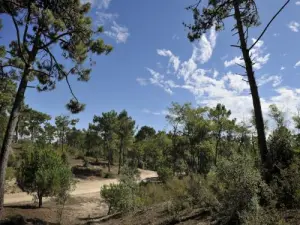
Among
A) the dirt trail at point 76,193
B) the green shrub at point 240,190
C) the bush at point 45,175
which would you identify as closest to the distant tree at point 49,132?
the dirt trail at point 76,193

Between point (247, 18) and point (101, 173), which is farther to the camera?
point (101, 173)

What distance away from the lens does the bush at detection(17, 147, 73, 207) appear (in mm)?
13997

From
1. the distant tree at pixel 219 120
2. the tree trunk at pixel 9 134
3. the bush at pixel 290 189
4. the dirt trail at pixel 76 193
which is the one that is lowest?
the dirt trail at pixel 76 193

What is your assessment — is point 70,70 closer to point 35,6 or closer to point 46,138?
point 35,6

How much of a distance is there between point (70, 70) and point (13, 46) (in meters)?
2.63

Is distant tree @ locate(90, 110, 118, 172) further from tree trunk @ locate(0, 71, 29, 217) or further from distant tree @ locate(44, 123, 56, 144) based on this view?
tree trunk @ locate(0, 71, 29, 217)

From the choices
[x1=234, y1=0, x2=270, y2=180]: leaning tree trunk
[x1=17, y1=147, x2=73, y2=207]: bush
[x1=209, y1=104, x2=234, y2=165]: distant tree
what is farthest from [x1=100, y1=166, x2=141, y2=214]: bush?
[x1=209, y1=104, x2=234, y2=165]: distant tree

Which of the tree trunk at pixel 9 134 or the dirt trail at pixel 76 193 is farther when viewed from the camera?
the dirt trail at pixel 76 193

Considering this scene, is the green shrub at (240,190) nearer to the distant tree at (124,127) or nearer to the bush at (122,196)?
the bush at (122,196)

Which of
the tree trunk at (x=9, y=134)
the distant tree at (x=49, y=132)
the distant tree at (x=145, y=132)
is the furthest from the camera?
the distant tree at (x=145, y=132)

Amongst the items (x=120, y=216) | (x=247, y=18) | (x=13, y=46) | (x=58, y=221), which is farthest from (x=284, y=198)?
(x=13, y=46)

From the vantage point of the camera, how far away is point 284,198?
710 cm

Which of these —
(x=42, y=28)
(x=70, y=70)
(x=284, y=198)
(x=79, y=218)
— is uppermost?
(x=42, y=28)

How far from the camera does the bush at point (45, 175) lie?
13997mm
